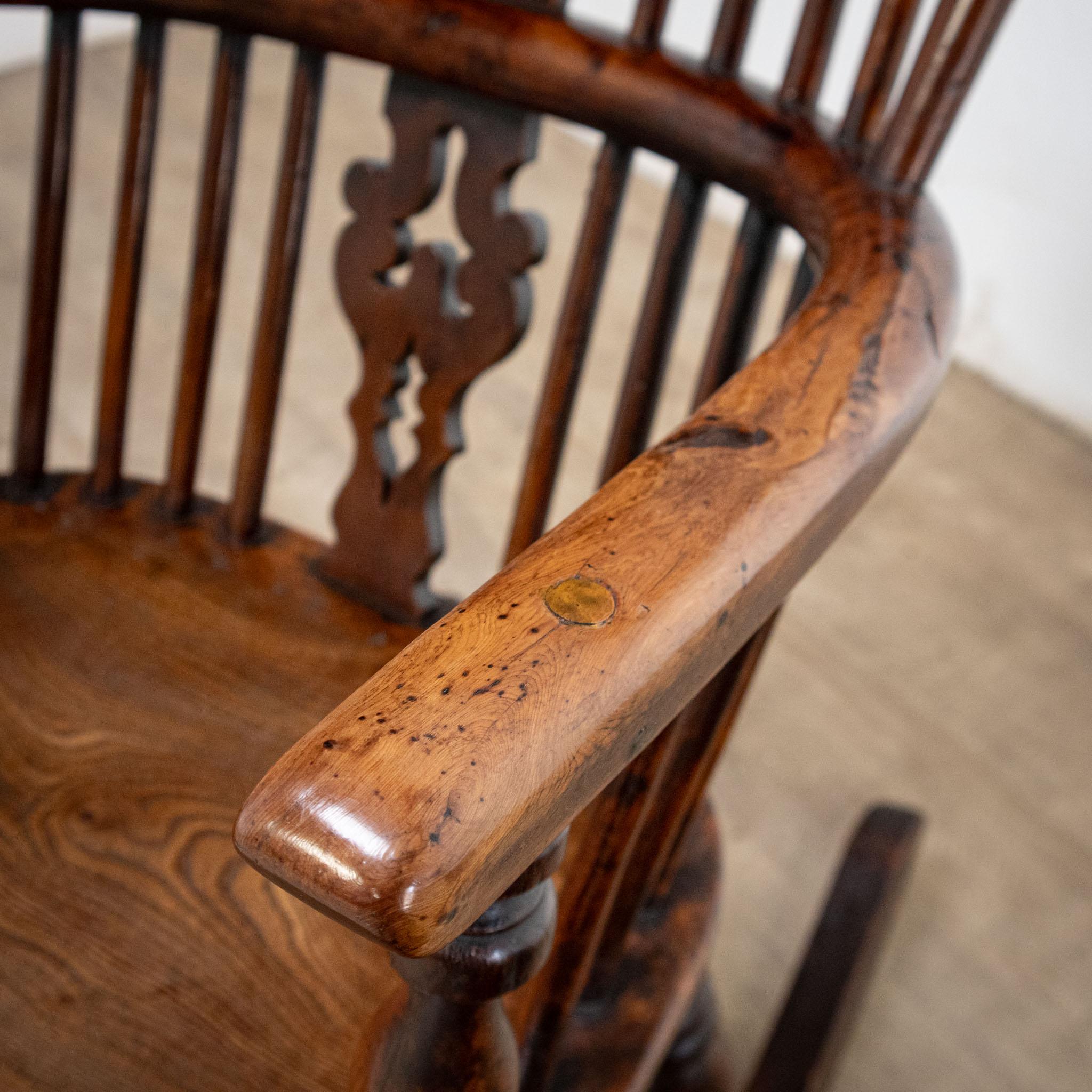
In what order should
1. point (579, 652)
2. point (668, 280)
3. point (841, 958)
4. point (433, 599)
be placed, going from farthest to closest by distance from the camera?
point (841, 958) < point (433, 599) < point (668, 280) < point (579, 652)

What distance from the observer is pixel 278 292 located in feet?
2.43

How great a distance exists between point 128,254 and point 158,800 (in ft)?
1.03

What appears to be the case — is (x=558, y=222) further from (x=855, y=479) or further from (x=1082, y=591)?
(x=855, y=479)

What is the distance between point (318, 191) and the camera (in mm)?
2447

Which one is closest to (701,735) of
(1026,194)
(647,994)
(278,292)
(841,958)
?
(647,994)

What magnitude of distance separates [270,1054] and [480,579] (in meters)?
1.19

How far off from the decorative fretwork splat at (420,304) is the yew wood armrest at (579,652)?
269 millimetres

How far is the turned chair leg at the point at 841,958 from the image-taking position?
105 cm

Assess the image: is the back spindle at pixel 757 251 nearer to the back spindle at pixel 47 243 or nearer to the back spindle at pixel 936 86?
the back spindle at pixel 936 86

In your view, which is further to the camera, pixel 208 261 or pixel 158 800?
pixel 208 261

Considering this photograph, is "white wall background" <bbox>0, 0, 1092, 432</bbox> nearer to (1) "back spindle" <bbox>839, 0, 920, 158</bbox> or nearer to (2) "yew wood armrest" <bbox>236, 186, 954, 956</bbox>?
(1) "back spindle" <bbox>839, 0, 920, 158</bbox>

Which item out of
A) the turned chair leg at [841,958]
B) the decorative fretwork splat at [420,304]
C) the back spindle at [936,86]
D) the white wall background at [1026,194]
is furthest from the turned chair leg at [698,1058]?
the white wall background at [1026,194]

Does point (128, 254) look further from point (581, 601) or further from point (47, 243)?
point (581, 601)

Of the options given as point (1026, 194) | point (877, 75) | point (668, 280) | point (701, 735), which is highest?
point (877, 75)
